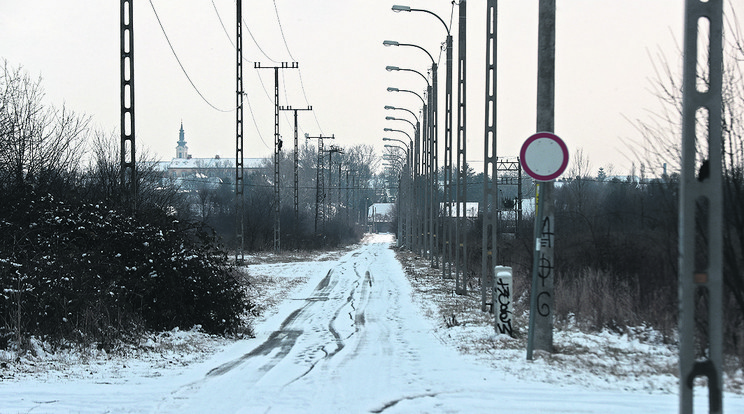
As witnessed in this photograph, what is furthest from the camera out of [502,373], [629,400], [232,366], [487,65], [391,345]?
[487,65]

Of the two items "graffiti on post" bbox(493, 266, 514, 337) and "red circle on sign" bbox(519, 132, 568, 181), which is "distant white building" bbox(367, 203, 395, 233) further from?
"red circle on sign" bbox(519, 132, 568, 181)

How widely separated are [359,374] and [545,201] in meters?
3.60

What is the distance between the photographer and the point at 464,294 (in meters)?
22.7

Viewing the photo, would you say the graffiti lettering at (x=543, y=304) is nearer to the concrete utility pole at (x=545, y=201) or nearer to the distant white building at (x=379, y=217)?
the concrete utility pole at (x=545, y=201)

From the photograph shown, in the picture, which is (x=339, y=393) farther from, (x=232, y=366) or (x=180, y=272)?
(x=180, y=272)

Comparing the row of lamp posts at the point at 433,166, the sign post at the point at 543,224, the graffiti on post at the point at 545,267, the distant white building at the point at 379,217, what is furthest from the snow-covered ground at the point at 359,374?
the distant white building at the point at 379,217

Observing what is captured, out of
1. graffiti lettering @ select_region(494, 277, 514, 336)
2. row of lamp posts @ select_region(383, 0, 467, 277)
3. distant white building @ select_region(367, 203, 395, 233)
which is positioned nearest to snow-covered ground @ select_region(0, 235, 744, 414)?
graffiti lettering @ select_region(494, 277, 514, 336)

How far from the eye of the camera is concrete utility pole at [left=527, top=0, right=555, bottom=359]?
10172 mm

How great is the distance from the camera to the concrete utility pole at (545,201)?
10.2 m

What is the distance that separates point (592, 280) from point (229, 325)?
24.8 ft

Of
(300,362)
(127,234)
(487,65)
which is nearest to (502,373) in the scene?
(300,362)

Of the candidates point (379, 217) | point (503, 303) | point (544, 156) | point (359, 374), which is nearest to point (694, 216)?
point (544, 156)

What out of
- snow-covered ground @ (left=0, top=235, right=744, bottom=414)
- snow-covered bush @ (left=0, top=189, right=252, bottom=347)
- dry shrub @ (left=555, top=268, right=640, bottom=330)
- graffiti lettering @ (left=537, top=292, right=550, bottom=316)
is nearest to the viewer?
snow-covered ground @ (left=0, top=235, right=744, bottom=414)

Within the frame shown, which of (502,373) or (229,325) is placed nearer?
(502,373)
